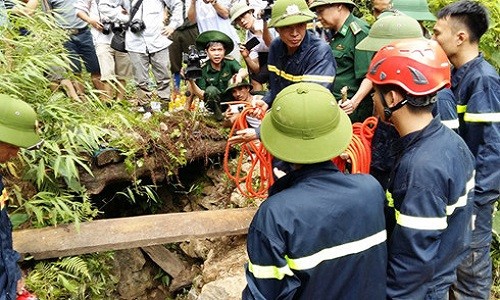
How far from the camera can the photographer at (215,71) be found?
4.72 metres

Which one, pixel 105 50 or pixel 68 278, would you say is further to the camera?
pixel 105 50

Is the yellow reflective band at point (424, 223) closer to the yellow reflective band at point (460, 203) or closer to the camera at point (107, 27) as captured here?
the yellow reflective band at point (460, 203)

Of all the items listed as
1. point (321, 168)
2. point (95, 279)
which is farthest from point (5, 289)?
point (321, 168)

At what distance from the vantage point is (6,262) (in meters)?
2.49

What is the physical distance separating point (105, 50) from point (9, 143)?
3264mm

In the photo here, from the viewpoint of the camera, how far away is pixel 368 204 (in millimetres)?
1741

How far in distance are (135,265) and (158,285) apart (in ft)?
1.57

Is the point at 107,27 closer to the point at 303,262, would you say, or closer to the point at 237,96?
the point at 237,96

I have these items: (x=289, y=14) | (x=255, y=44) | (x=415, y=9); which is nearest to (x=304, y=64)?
(x=289, y=14)

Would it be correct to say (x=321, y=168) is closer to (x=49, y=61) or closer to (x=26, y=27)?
(x=49, y=61)

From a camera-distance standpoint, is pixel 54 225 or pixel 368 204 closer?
pixel 368 204

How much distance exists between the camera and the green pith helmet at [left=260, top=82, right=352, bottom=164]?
169 cm

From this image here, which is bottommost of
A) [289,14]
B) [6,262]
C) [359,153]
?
[6,262]

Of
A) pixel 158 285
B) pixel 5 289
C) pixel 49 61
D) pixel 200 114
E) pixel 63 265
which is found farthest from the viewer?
pixel 158 285
